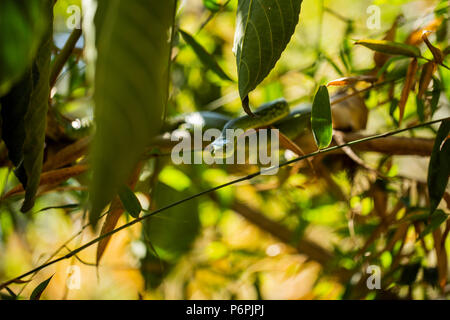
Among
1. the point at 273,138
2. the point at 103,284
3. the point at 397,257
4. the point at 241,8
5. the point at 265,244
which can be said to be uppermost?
the point at 241,8

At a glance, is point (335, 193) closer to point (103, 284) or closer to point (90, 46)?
point (90, 46)

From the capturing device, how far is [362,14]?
4.53 ft

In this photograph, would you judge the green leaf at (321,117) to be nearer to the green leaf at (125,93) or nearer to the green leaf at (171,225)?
the green leaf at (125,93)

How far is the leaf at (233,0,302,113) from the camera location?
377 millimetres

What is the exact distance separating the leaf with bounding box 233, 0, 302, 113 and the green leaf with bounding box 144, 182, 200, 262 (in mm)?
662

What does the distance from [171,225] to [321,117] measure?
24.3 inches

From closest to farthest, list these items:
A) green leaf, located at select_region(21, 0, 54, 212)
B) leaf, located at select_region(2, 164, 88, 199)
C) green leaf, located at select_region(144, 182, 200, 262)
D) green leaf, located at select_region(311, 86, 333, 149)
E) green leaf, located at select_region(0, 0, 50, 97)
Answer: green leaf, located at select_region(0, 0, 50, 97) < green leaf, located at select_region(21, 0, 54, 212) < green leaf, located at select_region(311, 86, 333, 149) < leaf, located at select_region(2, 164, 88, 199) < green leaf, located at select_region(144, 182, 200, 262)

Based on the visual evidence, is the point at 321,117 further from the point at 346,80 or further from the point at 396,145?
the point at 396,145

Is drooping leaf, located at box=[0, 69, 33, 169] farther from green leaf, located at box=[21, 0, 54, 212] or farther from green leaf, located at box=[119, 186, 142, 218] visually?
→ green leaf, located at box=[119, 186, 142, 218]

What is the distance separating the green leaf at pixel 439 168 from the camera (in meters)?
0.51

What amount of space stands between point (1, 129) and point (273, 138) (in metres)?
0.41

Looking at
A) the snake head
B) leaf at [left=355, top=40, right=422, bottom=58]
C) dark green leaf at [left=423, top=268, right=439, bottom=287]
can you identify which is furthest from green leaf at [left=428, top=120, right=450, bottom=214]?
dark green leaf at [left=423, top=268, right=439, bottom=287]
